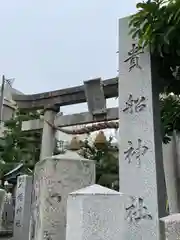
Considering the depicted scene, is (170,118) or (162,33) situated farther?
(170,118)

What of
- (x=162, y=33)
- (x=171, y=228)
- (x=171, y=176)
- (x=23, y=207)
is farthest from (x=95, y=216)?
(x=23, y=207)

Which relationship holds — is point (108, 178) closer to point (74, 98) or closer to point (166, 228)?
point (74, 98)

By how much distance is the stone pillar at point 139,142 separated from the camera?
3.71 m

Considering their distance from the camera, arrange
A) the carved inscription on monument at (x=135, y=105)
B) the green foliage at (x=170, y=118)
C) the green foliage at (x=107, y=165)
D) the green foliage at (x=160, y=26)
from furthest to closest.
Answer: the green foliage at (x=107, y=165) < the green foliage at (x=170, y=118) < the carved inscription on monument at (x=135, y=105) < the green foliage at (x=160, y=26)

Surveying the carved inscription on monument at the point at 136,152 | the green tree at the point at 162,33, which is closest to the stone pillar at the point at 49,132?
the carved inscription on monument at the point at 136,152

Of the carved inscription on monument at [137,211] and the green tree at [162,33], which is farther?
the carved inscription on monument at [137,211]

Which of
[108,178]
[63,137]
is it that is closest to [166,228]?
[108,178]

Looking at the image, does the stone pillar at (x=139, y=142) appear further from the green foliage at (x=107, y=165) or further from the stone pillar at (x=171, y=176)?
the green foliage at (x=107, y=165)

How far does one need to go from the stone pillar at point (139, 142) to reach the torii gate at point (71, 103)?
9.67 feet

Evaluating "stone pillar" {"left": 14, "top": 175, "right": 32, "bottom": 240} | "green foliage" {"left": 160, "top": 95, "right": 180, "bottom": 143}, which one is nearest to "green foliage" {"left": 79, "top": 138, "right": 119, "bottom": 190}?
"stone pillar" {"left": 14, "top": 175, "right": 32, "bottom": 240}

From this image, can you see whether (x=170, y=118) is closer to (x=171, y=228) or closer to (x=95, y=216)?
(x=95, y=216)

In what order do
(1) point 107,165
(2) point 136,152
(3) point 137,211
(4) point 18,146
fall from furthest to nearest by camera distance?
(4) point 18,146, (1) point 107,165, (2) point 136,152, (3) point 137,211

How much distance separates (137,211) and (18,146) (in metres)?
10.5

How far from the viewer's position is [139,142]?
3.97 meters
